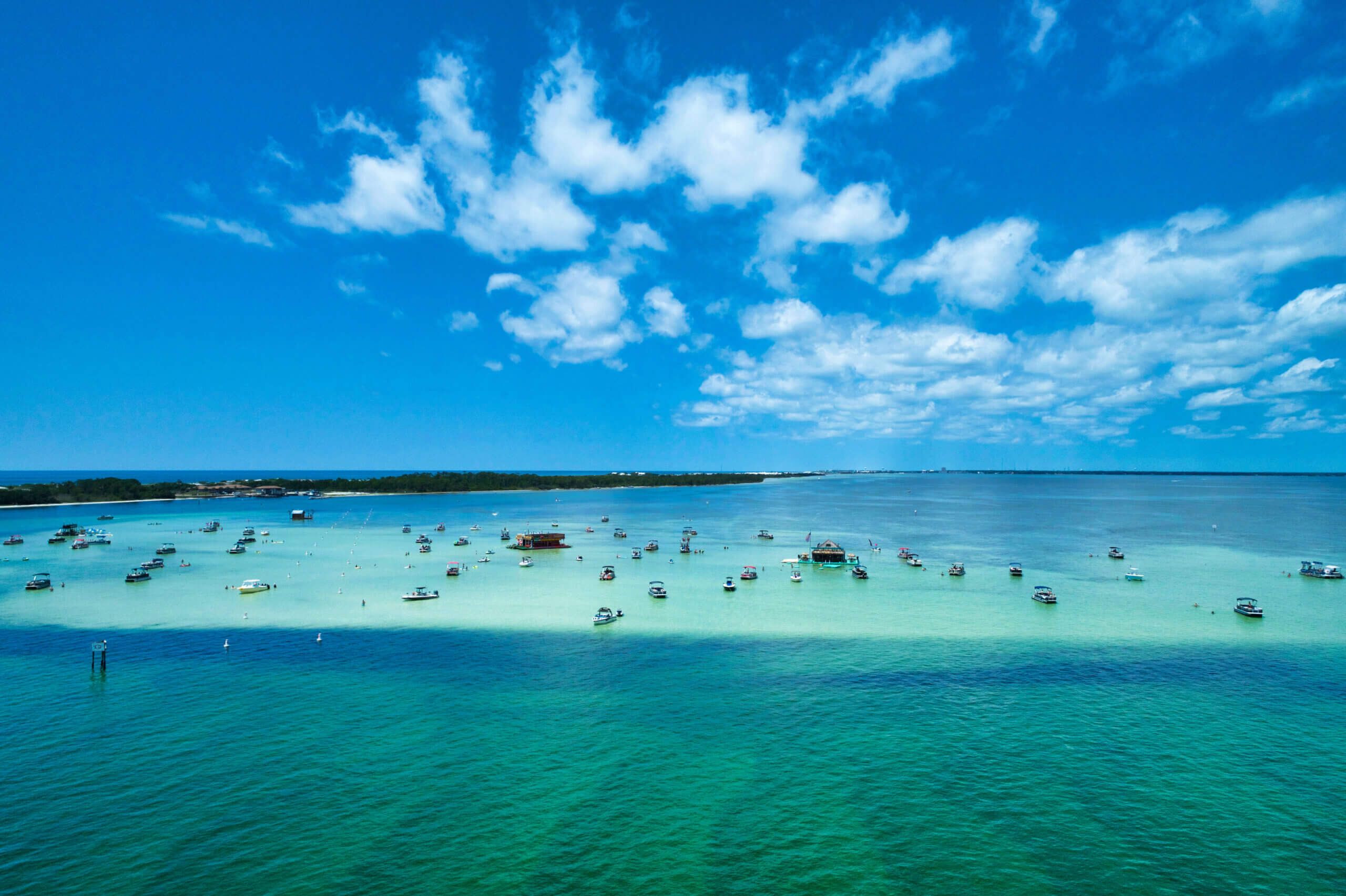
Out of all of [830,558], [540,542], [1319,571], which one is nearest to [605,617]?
[830,558]

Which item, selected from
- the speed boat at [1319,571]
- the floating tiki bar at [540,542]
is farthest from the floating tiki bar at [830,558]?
the speed boat at [1319,571]

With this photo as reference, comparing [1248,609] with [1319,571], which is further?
[1319,571]

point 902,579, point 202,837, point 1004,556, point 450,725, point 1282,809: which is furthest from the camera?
point 1004,556

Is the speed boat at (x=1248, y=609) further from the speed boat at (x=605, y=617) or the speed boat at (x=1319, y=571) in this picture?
the speed boat at (x=605, y=617)

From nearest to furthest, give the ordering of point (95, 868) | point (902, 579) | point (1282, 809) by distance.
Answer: point (95, 868) < point (1282, 809) < point (902, 579)

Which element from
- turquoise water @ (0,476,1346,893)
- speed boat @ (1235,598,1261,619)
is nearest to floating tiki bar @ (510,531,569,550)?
turquoise water @ (0,476,1346,893)

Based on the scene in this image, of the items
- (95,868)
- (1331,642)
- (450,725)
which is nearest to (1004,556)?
(1331,642)

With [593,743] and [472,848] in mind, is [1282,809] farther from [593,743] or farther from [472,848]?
[472,848]

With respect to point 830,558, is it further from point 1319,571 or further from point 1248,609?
point 1319,571
